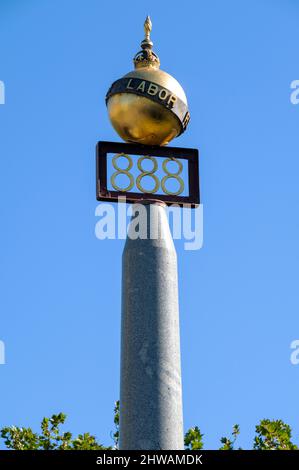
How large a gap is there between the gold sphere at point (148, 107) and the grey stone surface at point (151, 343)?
3.66 feet

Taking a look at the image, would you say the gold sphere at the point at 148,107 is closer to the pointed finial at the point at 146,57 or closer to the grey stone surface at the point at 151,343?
the pointed finial at the point at 146,57

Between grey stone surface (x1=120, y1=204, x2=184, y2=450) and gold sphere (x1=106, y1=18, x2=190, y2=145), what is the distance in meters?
1.12

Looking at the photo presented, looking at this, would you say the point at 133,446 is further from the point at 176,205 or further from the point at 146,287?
the point at 176,205

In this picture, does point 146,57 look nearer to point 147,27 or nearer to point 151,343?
point 147,27

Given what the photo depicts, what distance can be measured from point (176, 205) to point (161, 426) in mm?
3306

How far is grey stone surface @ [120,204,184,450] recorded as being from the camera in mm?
13305

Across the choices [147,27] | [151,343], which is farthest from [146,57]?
[151,343]

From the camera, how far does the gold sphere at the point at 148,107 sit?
14984 mm

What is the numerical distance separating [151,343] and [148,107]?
10.7ft

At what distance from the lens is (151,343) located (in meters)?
13.8

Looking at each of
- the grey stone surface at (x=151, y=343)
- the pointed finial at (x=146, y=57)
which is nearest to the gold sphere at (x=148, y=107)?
the pointed finial at (x=146, y=57)

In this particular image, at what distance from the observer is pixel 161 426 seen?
1327 centimetres
